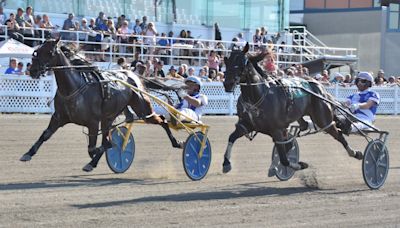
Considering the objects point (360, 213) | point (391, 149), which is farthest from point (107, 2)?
point (360, 213)

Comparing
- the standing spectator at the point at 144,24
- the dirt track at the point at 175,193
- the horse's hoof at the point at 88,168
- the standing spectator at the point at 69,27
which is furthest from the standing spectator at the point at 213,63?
the horse's hoof at the point at 88,168

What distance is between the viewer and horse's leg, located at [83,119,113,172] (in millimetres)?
10516

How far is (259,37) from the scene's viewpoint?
1061 inches

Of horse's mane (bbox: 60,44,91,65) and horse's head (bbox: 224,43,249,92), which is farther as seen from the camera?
horse's mane (bbox: 60,44,91,65)

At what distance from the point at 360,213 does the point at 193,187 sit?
230 centimetres

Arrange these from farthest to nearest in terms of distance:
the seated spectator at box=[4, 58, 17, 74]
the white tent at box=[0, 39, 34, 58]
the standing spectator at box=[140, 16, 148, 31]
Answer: the standing spectator at box=[140, 16, 148, 31] < the seated spectator at box=[4, 58, 17, 74] < the white tent at box=[0, 39, 34, 58]

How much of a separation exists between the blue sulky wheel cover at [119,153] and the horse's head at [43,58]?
1.56 metres

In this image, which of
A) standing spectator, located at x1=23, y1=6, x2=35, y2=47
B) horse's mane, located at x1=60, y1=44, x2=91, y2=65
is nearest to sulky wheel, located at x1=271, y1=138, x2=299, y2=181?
horse's mane, located at x1=60, y1=44, x2=91, y2=65

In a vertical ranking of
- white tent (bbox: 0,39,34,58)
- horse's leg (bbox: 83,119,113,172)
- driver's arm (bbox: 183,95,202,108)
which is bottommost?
horse's leg (bbox: 83,119,113,172)

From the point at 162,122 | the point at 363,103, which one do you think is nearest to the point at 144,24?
the point at 162,122

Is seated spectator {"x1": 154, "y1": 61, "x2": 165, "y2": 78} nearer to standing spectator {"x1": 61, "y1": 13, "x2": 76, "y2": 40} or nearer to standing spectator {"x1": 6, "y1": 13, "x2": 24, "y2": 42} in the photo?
standing spectator {"x1": 61, "y1": 13, "x2": 76, "y2": 40}

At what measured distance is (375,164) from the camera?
10477 mm

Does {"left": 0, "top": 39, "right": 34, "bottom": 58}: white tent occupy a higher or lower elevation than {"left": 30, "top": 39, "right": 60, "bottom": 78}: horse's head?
lower

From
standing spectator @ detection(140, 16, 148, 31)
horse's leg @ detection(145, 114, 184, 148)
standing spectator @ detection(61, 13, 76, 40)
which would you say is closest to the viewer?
horse's leg @ detection(145, 114, 184, 148)
